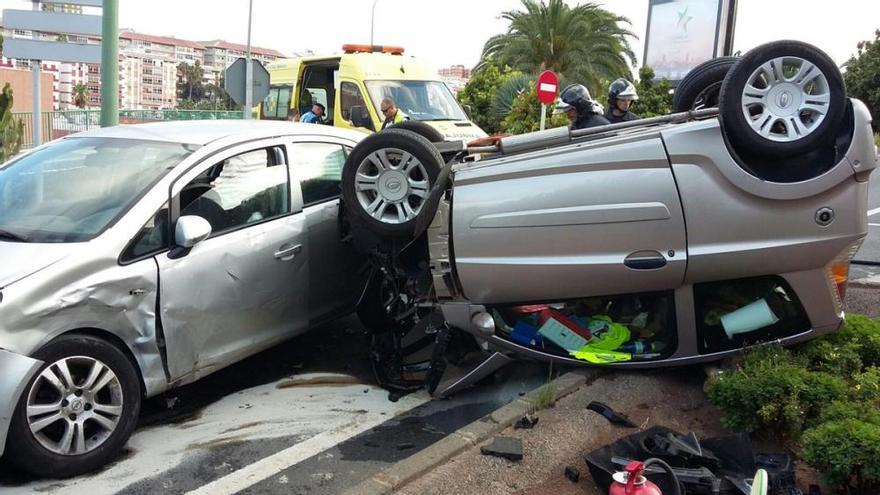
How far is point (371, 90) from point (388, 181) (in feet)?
27.1

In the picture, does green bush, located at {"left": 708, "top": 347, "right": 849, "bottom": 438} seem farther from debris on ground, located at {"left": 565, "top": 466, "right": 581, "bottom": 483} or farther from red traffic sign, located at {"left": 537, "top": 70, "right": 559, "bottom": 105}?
red traffic sign, located at {"left": 537, "top": 70, "right": 559, "bottom": 105}

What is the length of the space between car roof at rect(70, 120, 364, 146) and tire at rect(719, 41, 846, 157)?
2933mm

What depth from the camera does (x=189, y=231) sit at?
14.1 ft

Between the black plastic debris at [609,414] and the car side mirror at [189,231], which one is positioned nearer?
the black plastic debris at [609,414]

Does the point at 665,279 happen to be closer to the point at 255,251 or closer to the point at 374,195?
the point at 374,195

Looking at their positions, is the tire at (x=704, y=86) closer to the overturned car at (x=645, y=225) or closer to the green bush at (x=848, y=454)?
the overturned car at (x=645, y=225)

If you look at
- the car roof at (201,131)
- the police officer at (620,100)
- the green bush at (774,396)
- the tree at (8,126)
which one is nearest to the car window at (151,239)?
the car roof at (201,131)

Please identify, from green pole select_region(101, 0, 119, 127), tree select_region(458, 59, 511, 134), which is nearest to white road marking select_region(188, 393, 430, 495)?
green pole select_region(101, 0, 119, 127)

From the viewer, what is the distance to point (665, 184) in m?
4.20

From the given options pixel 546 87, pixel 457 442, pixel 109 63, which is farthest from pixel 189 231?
pixel 546 87

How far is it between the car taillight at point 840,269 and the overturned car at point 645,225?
2cm

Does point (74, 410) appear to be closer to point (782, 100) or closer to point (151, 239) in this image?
point (151, 239)

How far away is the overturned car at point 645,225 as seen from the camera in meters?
4.15

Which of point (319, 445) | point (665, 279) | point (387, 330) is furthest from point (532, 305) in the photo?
point (319, 445)
